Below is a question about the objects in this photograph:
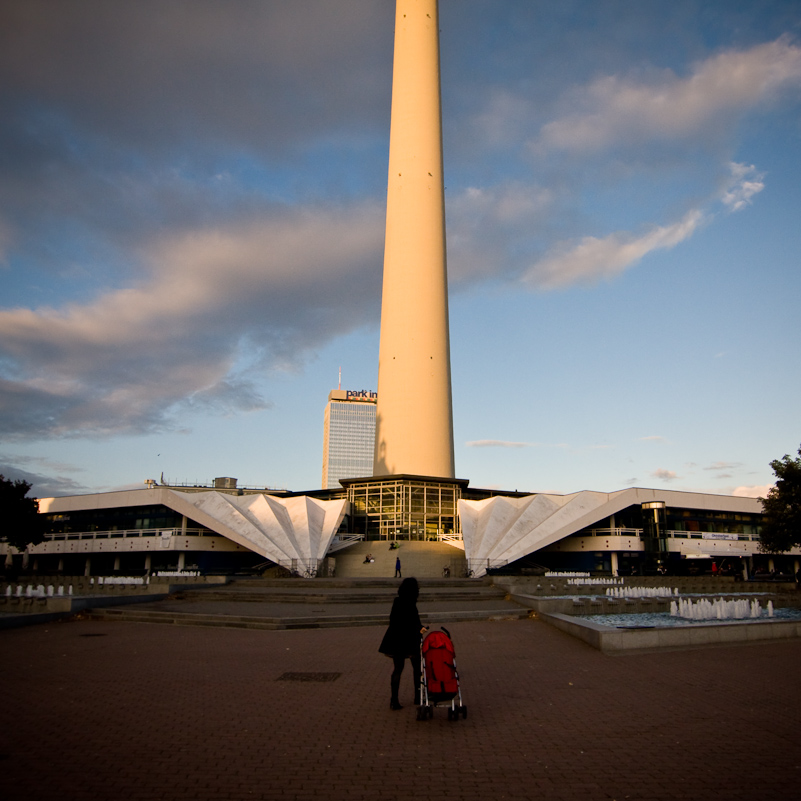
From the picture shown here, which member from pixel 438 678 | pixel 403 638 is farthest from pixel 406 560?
pixel 438 678

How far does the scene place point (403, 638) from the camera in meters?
8.30

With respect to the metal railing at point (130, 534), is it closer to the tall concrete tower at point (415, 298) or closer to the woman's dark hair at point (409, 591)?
the tall concrete tower at point (415, 298)

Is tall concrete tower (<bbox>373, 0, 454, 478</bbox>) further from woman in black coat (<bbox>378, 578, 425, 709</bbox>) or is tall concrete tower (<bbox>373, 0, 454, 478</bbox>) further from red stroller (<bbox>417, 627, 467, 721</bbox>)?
red stroller (<bbox>417, 627, 467, 721</bbox>)

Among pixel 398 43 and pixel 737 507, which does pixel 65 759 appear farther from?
pixel 398 43

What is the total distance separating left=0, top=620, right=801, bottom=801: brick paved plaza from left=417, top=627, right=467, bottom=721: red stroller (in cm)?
16

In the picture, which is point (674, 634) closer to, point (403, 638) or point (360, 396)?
point (403, 638)

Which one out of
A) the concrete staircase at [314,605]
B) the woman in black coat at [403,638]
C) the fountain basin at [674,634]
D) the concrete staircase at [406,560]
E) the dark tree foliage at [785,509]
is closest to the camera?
the woman in black coat at [403,638]

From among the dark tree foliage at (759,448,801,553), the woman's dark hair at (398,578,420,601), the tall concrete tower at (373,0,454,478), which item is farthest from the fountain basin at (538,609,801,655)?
the tall concrete tower at (373,0,454,478)

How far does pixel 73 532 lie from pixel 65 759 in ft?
178

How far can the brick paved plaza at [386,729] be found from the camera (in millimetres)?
5750

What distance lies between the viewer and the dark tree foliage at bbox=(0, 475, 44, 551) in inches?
1603

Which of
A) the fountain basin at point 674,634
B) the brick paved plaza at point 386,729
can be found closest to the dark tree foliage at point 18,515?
the brick paved plaza at point 386,729

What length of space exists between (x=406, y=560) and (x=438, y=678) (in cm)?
3376

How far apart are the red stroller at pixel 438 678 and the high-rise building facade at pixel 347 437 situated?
160230mm
